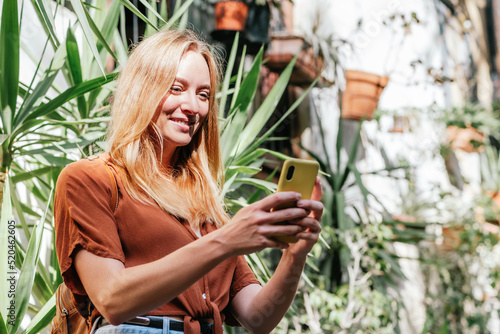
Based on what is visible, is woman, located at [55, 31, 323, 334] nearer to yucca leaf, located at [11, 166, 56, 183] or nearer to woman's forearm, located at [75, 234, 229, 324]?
woman's forearm, located at [75, 234, 229, 324]

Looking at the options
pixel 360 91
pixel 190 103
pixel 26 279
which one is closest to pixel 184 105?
pixel 190 103

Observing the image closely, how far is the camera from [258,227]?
1268 millimetres

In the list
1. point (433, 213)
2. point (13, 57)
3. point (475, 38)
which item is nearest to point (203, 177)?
point (13, 57)

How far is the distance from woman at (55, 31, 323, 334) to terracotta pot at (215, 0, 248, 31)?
11.7 feet

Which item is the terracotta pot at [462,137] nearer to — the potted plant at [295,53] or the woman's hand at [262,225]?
the potted plant at [295,53]

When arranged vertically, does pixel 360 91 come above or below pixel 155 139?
below

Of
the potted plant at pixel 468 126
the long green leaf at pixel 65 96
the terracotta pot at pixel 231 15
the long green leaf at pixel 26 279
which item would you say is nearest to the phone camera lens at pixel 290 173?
the long green leaf at pixel 26 279

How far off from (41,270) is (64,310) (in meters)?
1.21

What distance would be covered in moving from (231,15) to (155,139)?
12.4 feet

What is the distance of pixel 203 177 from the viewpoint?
5.75ft

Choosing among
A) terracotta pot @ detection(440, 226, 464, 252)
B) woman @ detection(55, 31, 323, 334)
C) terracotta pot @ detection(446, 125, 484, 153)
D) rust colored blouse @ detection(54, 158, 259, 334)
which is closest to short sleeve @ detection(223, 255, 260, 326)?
woman @ detection(55, 31, 323, 334)

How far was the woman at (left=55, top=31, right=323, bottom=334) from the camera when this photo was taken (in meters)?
1.28

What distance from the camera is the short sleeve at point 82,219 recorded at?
4.45 ft

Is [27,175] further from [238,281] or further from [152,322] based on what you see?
[152,322]
